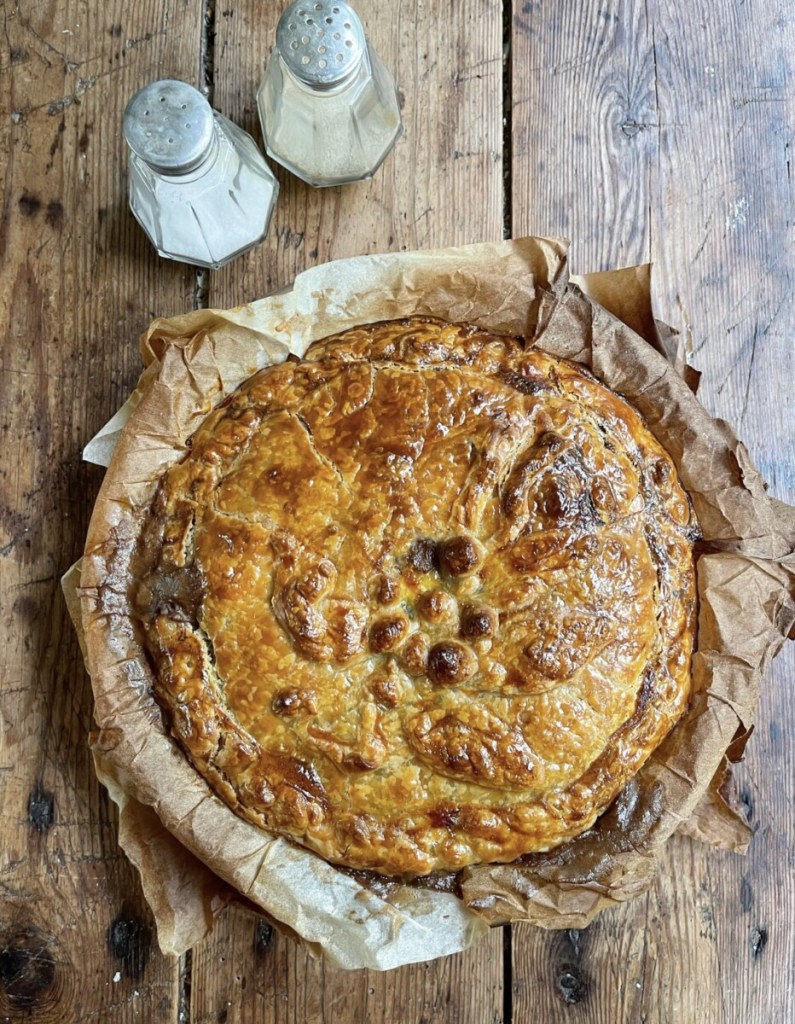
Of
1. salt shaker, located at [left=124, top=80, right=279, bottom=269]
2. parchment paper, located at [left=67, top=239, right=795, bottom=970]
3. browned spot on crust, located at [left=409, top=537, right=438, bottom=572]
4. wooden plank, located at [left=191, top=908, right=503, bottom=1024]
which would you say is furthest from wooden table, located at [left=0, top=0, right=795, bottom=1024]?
browned spot on crust, located at [left=409, top=537, right=438, bottom=572]

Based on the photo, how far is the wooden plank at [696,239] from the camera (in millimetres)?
2646

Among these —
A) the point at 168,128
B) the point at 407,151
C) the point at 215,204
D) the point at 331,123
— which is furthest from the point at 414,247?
the point at 168,128

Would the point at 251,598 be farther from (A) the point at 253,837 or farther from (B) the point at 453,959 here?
(B) the point at 453,959

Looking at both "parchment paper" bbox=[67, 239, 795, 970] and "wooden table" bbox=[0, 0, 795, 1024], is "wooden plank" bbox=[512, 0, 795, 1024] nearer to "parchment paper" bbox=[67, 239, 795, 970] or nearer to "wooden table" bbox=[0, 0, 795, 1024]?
"wooden table" bbox=[0, 0, 795, 1024]

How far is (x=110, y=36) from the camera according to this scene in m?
2.74

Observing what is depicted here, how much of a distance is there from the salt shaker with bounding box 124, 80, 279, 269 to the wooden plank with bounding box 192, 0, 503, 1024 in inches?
4.5

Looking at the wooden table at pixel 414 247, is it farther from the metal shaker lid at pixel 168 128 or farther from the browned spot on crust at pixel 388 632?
the browned spot on crust at pixel 388 632

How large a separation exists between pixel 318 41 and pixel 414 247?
26.0 inches

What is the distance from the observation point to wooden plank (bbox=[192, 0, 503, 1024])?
258 cm

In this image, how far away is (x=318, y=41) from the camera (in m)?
2.23

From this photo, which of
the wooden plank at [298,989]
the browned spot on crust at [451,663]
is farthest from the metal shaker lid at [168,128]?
the wooden plank at [298,989]

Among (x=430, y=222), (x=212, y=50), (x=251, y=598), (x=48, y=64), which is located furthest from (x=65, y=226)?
(x=251, y=598)

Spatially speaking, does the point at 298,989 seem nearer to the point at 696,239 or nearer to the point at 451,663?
the point at 451,663

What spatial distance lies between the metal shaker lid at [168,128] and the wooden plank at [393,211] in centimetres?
45
